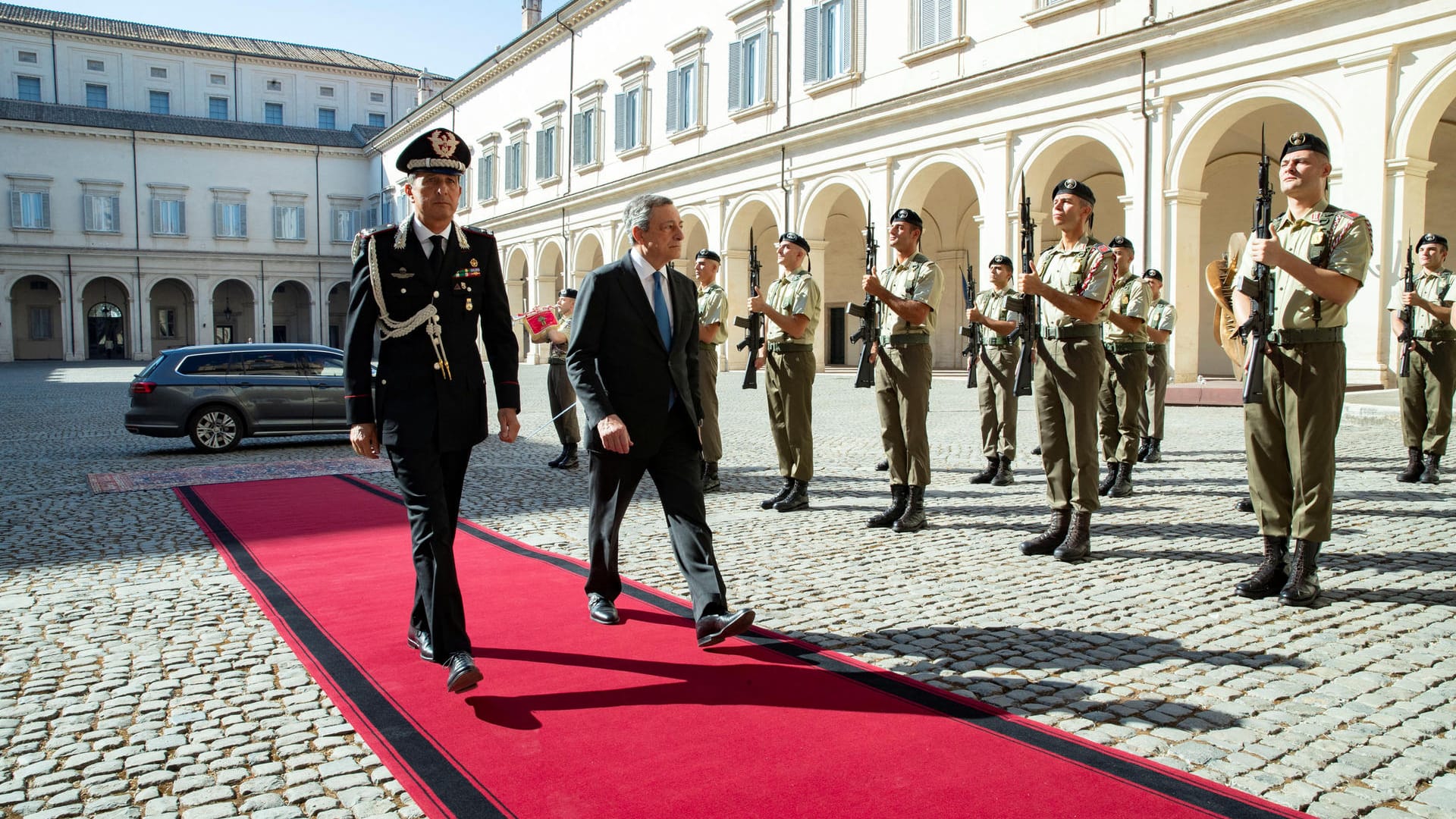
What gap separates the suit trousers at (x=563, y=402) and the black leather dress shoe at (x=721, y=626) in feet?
20.6

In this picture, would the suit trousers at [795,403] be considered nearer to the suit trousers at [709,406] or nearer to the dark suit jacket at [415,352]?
the suit trousers at [709,406]

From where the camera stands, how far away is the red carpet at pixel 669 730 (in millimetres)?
2916

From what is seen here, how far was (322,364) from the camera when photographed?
13.7 metres

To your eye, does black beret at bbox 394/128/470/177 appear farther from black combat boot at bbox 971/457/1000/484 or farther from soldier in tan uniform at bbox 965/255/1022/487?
black combat boot at bbox 971/457/1000/484

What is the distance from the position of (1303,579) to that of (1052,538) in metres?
1.40

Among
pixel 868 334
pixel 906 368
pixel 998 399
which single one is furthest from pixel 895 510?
pixel 998 399

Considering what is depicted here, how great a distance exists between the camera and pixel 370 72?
6309 centimetres

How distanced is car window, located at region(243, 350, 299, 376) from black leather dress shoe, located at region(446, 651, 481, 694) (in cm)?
1067

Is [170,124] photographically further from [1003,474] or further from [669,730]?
[669,730]

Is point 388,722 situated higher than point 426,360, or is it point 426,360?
point 426,360

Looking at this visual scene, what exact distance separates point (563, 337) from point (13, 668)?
6.61 metres

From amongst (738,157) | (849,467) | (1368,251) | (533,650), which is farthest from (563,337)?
(738,157)

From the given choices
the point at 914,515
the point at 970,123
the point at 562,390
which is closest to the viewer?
the point at 914,515

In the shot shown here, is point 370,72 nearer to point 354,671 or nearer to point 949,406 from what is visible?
point 949,406
